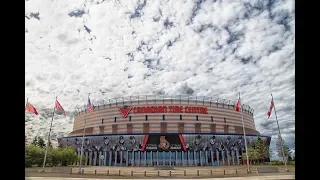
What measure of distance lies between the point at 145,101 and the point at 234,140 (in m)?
29.1

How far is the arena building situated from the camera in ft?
241

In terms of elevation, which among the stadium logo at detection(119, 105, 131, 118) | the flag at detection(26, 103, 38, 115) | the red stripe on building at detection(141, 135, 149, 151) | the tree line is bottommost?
the tree line

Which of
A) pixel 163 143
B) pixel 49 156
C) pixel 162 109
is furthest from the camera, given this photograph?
pixel 162 109

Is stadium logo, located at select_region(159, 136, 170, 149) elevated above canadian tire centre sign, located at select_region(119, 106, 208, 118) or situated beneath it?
situated beneath

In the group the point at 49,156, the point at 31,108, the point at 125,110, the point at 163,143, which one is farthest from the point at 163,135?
the point at 31,108

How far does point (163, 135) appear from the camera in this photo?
73.1m

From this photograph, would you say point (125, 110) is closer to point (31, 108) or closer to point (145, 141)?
point (145, 141)

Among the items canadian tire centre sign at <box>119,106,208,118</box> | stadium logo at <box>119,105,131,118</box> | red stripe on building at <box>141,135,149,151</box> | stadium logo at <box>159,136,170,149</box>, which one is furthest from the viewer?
stadium logo at <box>119,105,131,118</box>

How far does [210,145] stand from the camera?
7488 centimetres

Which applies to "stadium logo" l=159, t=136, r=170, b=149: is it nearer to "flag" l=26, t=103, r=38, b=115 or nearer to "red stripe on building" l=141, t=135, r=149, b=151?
"red stripe on building" l=141, t=135, r=149, b=151

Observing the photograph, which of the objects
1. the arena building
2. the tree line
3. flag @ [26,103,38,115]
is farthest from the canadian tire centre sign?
→ flag @ [26,103,38,115]

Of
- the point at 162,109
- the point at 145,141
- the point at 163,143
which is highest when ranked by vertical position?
the point at 162,109
